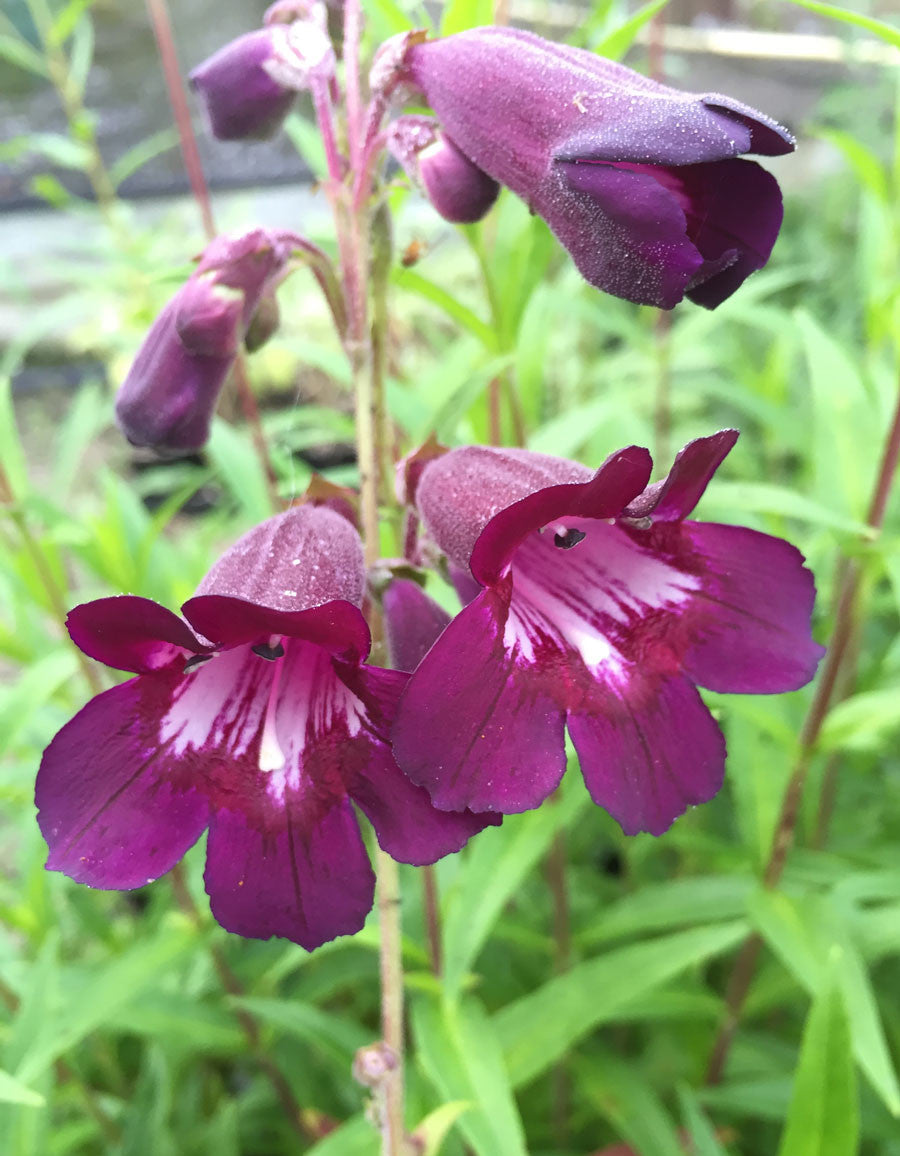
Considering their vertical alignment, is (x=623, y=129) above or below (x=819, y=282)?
above

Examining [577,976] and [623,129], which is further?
[577,976]

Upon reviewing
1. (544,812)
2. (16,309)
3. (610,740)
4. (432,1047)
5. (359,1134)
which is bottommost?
(16,309)

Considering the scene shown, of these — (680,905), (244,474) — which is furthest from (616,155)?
(244,474)

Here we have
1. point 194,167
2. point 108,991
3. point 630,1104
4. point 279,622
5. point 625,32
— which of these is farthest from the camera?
point 194,167

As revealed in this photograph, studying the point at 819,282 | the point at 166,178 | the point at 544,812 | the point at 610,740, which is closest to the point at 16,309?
the point at 166,178

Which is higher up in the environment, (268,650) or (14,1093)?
(268,650)

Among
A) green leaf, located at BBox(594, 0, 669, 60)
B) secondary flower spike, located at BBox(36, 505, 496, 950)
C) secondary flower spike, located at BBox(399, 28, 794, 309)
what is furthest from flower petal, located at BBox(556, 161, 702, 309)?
green leaf, located at BBox(594, 0, 669, 60)

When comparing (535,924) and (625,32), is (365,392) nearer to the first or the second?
(625,32)

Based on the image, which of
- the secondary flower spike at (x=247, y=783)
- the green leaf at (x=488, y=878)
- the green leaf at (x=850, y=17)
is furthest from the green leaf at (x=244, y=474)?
the green leaf at (x=850, y=17)

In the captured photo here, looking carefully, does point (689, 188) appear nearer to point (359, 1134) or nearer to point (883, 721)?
point (883, 721)
